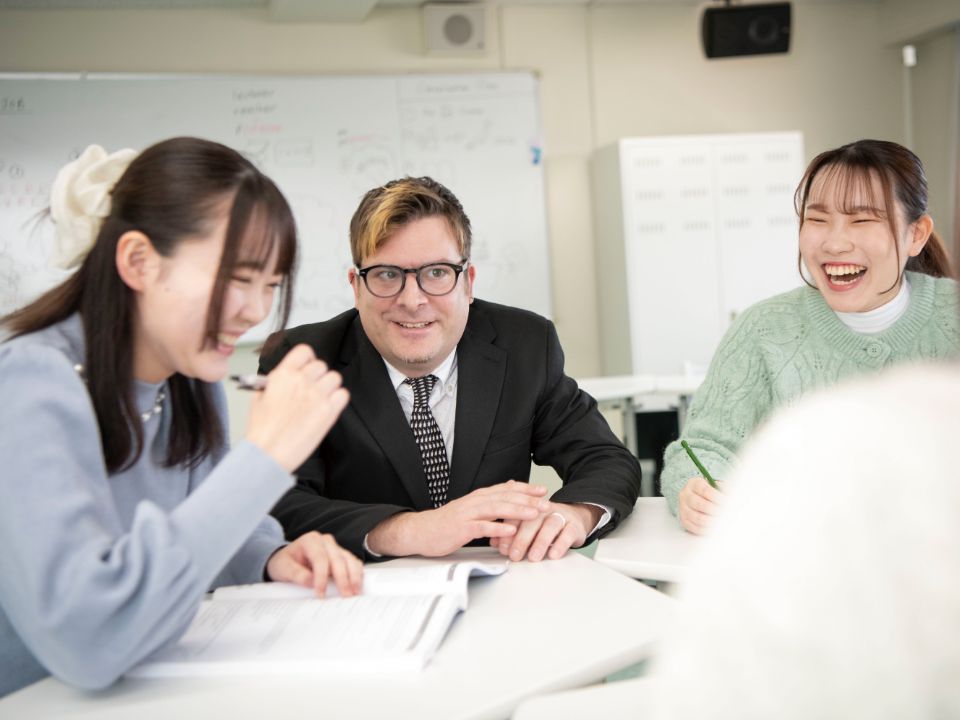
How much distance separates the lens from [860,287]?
1.94m

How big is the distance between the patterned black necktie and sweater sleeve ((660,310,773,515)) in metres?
0.44

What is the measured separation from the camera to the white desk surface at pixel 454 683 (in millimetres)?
976

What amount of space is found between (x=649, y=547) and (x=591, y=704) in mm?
650

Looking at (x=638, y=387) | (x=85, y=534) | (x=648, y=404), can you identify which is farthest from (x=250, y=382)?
(x=648, y=404)

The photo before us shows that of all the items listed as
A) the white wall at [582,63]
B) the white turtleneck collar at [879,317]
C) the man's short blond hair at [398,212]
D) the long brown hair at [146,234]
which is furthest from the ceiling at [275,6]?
the long brown hair at [146,234]

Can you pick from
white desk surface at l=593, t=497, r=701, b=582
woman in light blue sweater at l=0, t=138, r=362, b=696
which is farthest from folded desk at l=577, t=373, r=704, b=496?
woman in light blue sweater at l=0, t=138, r=362, b=696

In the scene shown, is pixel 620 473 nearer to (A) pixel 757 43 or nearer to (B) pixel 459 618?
(B) pixel 459 618

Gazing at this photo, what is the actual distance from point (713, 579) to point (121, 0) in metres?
5.14

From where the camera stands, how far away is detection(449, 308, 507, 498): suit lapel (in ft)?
6.31

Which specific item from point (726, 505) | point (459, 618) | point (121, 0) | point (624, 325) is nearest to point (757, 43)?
point (624, 325)

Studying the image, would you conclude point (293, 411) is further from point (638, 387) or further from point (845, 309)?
point (638, 387)

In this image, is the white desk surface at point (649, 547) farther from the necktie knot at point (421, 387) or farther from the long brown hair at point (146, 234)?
the long brown hair at point (146, 234)

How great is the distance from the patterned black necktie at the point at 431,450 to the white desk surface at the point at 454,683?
67 centimetres

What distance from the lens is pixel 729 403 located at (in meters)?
1.98
